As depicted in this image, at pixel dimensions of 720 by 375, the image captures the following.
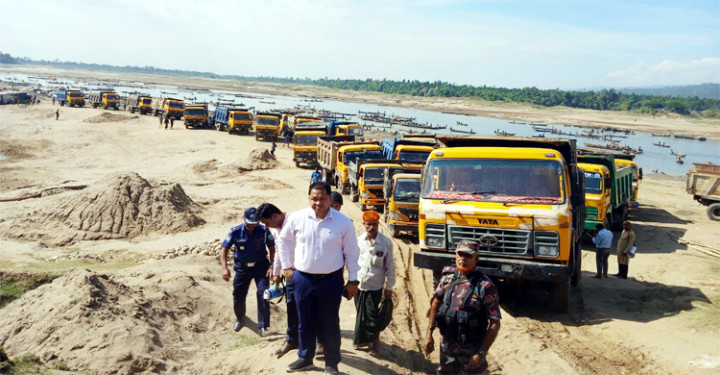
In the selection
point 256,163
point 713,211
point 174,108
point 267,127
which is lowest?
point 256,163

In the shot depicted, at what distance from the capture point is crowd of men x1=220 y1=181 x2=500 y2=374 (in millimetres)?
5145

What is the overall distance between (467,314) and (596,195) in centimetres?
1204

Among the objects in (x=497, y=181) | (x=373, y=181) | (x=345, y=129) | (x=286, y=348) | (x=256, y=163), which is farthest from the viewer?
(x=345, y=129)

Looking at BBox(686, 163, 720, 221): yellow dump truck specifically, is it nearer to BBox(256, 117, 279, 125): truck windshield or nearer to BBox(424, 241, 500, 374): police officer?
BBox(424, 241, 500, 374): police officer

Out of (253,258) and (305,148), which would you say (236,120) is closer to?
(305,148)

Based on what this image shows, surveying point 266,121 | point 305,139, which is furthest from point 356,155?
point 266,121

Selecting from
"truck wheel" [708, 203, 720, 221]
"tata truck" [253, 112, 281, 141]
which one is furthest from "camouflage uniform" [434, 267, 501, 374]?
"tata truck" [253, 112, 281, 141]

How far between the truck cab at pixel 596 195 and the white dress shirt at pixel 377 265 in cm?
1074

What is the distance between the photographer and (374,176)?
18703 mm

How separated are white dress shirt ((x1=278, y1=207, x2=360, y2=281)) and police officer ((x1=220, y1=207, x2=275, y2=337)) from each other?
6.06 ft

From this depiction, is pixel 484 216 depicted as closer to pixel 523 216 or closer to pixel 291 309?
pixel 523 216

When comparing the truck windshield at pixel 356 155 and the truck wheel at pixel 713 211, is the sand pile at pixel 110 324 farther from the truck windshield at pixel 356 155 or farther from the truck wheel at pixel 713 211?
the truck wheel at pixel 713 211

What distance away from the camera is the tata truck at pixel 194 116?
162 feet

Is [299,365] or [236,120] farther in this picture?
[236,120]
